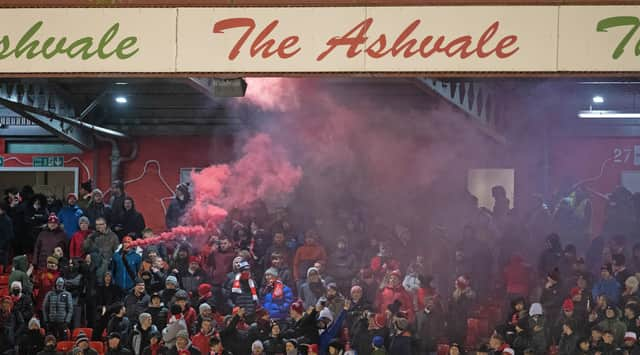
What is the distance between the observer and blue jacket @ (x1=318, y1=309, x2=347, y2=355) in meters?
15.0

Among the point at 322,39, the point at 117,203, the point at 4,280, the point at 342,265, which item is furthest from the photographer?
the point at 117,203

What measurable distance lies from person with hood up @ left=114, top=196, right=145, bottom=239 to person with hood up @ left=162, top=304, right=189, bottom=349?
3097 millimetres

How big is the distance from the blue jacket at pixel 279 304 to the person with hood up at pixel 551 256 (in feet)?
13.5

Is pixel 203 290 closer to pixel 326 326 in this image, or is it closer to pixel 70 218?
pixel 326 326

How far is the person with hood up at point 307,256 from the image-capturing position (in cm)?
1678

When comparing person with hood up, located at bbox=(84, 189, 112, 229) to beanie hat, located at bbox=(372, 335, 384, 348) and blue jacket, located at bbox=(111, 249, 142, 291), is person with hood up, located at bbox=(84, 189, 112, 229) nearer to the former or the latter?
blue jacket, located at bbox=(111, 249, 142, 291)

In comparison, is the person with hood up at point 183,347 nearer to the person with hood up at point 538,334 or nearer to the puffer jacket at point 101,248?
the puffer jacket at point 101,248

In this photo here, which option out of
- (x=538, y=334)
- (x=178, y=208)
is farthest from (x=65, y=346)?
(x=538, y=334)

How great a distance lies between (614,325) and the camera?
1466 centimetres

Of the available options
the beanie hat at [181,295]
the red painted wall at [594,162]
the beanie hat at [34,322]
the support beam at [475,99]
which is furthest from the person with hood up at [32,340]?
the red painted wall at [594,162]

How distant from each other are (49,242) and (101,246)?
96 cm

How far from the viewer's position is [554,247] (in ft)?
54.5

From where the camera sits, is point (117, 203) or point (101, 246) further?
point (117, 203)

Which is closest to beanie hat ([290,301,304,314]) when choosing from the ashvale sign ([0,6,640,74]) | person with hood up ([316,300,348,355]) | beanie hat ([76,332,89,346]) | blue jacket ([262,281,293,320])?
person with hood up ([316,300,348,355])
